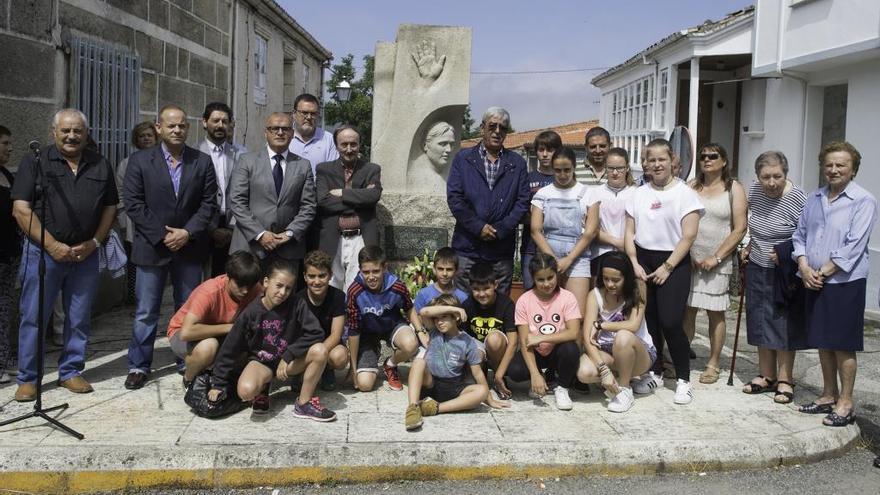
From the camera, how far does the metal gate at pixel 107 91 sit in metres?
6.81

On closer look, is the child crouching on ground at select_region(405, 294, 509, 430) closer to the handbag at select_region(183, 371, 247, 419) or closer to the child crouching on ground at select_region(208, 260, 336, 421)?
the child crouching on ground at select_region(208, 260, 336, 421)

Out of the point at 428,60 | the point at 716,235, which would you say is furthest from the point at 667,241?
the point at 428,60

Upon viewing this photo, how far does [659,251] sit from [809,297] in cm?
94

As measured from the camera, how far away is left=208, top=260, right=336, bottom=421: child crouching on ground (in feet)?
14.9

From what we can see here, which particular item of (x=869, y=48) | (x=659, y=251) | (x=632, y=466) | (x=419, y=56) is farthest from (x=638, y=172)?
(x=632, y=466)

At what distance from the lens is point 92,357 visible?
19.3 ft

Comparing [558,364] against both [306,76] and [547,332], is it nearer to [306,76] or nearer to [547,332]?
[547,332]

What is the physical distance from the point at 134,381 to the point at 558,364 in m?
2.67

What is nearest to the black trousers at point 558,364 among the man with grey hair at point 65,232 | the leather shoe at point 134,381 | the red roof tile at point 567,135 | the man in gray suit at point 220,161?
the man in gray suit at point 220,161

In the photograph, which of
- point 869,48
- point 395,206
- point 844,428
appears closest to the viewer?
point 844,428

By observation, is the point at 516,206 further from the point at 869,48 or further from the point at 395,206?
the point at 869,48

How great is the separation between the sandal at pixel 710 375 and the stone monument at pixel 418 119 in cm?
243

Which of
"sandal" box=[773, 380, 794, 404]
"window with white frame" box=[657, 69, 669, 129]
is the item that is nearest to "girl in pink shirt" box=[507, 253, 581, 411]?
"sandal" box=[773, 380, 794, 404]

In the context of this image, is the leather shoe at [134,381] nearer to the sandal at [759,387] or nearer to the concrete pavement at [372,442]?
the concrete pavement at [372,442]
